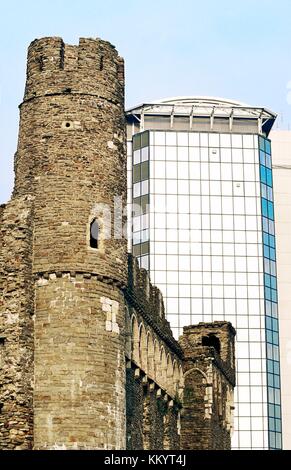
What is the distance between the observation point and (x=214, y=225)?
329 feet

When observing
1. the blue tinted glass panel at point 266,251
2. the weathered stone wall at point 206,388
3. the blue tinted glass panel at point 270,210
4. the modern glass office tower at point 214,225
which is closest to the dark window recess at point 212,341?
the weathered stone wall at point 206,388

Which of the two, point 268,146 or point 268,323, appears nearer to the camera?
point 268,323

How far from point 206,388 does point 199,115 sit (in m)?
59.2

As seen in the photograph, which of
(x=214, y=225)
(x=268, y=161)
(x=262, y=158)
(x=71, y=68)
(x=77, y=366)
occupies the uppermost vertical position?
(x=268, y=161)

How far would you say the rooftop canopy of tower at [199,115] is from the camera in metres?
102

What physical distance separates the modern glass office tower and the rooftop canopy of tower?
9 cm

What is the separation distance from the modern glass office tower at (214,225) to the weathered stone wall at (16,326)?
67160 mm

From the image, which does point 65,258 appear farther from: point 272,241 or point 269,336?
point 272,241

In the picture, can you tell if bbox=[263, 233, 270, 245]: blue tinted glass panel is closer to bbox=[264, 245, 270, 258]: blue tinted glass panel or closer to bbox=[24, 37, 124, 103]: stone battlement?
bbox=[264, 245, 270, 258]: blue tinted glass panel

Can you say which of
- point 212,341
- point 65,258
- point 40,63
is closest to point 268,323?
point 212,341

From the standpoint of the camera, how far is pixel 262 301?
98938 mm

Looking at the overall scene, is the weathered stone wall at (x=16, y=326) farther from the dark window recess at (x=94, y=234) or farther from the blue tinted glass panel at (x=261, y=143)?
the blue tinted glass panel at (x=261, y=143)
